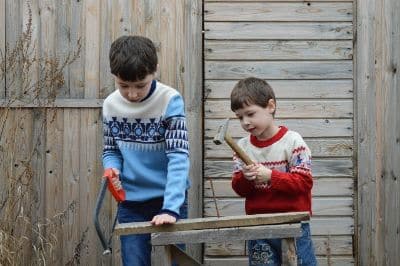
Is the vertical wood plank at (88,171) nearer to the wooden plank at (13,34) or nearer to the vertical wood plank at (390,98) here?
the wooden plank at (13,34)

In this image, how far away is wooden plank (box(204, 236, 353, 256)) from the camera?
5555mm

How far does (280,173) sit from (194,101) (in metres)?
1.72

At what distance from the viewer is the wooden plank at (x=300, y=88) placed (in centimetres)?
556

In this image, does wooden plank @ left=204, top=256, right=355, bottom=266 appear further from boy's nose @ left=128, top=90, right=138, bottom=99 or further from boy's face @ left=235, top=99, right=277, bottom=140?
boy's nose @ left=128, top=90, right=138, bottom=99

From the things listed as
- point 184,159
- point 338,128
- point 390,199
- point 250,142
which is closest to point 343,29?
point 338,128

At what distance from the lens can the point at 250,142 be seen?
4.16m

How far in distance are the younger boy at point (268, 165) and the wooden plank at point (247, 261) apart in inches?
57.9

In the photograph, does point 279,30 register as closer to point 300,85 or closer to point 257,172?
point 300,85

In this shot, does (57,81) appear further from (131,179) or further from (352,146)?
(352,146)

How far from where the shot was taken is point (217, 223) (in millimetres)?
3637

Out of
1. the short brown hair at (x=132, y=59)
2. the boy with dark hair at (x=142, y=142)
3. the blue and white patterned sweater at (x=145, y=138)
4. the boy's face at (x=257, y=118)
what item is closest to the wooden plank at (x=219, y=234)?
the boy with dark hair at (x=142, y=142)

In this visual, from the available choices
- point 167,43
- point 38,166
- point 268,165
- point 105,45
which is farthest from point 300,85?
point 38,166

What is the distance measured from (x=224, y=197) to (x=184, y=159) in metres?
1.74

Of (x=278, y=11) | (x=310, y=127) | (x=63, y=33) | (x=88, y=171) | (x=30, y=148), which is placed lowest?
(x=88, y=171)
